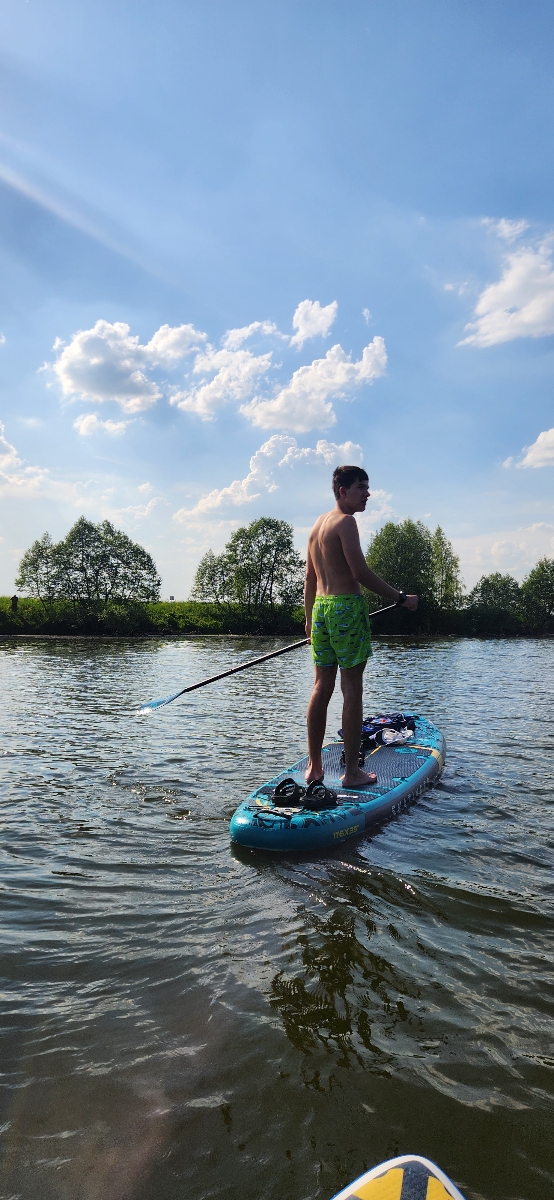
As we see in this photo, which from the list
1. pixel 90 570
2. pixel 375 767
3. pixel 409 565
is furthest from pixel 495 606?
pixel 375 767

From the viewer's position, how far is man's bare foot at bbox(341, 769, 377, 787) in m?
6.55

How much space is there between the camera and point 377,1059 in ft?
9.49

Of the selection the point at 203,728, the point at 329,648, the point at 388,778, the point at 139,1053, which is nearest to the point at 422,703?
the point at 203,728

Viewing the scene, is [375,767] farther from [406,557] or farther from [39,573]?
[406,557]

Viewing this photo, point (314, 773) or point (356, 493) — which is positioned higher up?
point (356, 493)

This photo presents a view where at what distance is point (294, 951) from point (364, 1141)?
139cm

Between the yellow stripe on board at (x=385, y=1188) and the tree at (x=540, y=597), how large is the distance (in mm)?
70085

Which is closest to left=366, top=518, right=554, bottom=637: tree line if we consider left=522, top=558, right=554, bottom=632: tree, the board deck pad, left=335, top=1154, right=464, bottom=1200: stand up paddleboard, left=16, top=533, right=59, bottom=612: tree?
left=522, top=558, right=554, bottom=632: tree

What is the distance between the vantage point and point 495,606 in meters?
67.1

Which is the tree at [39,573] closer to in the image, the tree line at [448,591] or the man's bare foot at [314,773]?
the tree line at [448,591]

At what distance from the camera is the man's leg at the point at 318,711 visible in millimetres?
6246

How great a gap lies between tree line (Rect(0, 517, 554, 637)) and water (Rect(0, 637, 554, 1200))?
4621 centimetres

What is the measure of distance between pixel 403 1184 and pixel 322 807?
3766mm

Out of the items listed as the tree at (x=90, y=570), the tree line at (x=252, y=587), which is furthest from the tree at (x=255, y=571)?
the tree at (x=90, y=570)
